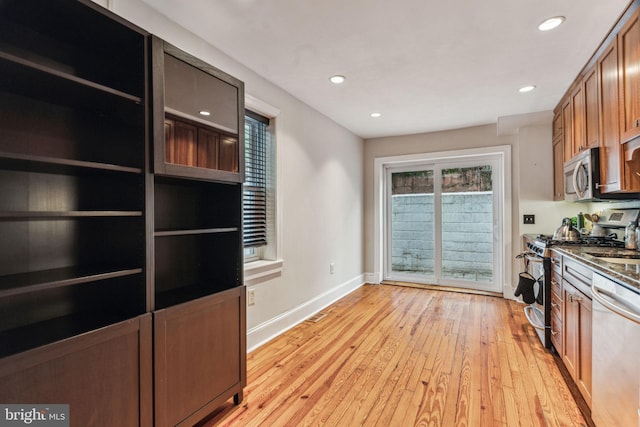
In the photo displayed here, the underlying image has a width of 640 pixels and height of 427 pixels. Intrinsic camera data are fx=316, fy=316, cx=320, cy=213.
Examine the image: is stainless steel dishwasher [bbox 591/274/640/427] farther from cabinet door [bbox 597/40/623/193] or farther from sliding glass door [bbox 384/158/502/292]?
sliding glass door [bbox 384/158/502/292]

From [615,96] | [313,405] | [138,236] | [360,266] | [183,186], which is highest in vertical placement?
[615,96]

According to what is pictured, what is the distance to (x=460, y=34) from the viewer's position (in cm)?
212

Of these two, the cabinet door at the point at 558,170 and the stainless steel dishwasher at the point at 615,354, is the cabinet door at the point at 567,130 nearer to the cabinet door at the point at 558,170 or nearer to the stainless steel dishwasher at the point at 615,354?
the cabinet door at the point at 558,170

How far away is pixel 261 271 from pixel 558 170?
349 centimetres

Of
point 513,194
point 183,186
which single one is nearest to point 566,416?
point 183,186

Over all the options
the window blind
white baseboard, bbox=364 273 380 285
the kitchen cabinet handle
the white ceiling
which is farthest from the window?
white baseboard, bbox=364 273 380 285

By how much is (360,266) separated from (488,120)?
8.90 feet

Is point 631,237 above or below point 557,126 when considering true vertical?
below

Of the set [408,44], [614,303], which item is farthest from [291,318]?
[408,44]

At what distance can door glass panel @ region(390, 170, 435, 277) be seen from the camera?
4859 millimetres

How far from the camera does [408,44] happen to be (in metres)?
2.25

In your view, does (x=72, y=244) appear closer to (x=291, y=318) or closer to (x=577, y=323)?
(x=291, y=318)

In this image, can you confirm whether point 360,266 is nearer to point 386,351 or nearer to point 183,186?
point 386,351

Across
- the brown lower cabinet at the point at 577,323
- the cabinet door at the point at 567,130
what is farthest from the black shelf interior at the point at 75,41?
the cabinet door at the point at 567,130
